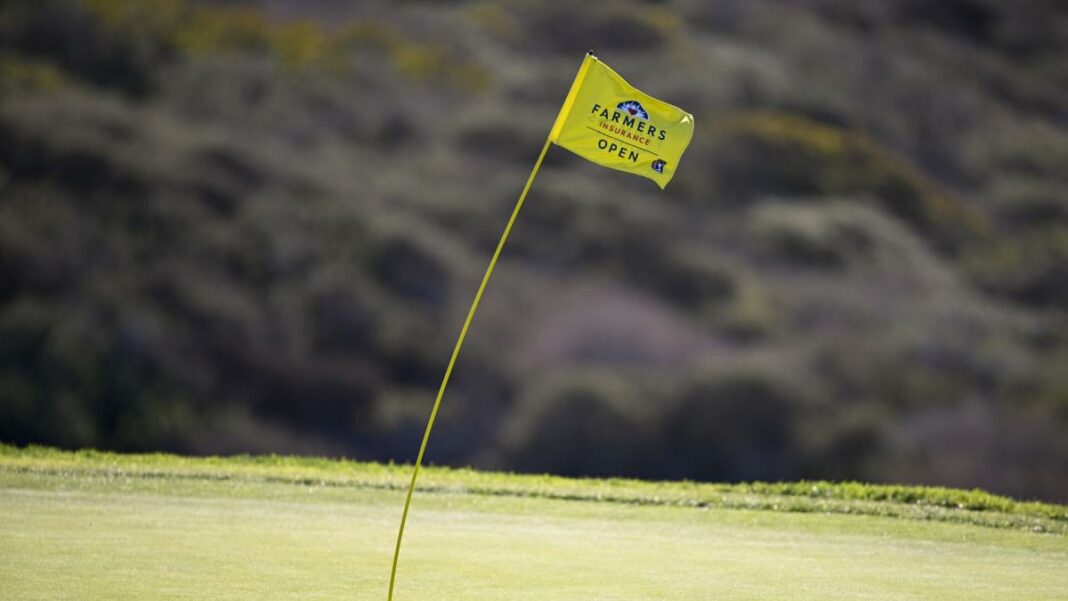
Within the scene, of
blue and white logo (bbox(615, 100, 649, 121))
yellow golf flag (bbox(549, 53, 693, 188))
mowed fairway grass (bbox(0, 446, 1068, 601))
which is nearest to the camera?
mowed fairway grass (bbox(0, 446, 1068, 601))

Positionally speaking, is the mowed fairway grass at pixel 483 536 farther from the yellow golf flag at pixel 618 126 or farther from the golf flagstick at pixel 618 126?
the yellow golf flag at pixel 618 126

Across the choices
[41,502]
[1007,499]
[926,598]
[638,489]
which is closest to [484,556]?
[926,598]

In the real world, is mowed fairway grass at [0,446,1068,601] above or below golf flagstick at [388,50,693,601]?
below

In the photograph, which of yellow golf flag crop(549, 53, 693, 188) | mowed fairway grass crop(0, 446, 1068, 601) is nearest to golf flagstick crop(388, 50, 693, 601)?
yellow golf flag crop(549, 53, 693, 188)

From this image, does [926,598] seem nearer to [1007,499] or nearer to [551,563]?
[551,563]

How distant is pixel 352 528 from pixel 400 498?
259 centimetres

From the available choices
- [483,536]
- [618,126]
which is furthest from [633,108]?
[483,536]

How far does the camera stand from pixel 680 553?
12.0 metres

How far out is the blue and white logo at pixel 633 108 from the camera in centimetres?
1023

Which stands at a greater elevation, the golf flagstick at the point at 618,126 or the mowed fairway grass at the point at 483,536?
the golf flagstick at the point at 618,126

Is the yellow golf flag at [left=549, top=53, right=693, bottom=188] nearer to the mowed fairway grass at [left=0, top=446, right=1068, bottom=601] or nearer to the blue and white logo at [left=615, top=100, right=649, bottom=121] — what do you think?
the blue and white logo at [left=615, top=100, right=649, bottom=121]

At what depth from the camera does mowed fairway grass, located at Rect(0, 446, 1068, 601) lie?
9930mm

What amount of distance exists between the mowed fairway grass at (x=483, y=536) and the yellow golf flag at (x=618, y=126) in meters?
3.13

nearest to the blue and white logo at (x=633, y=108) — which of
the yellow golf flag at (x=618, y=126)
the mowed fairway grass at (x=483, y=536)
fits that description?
the yellow golf flag at (x=618, y=126)
